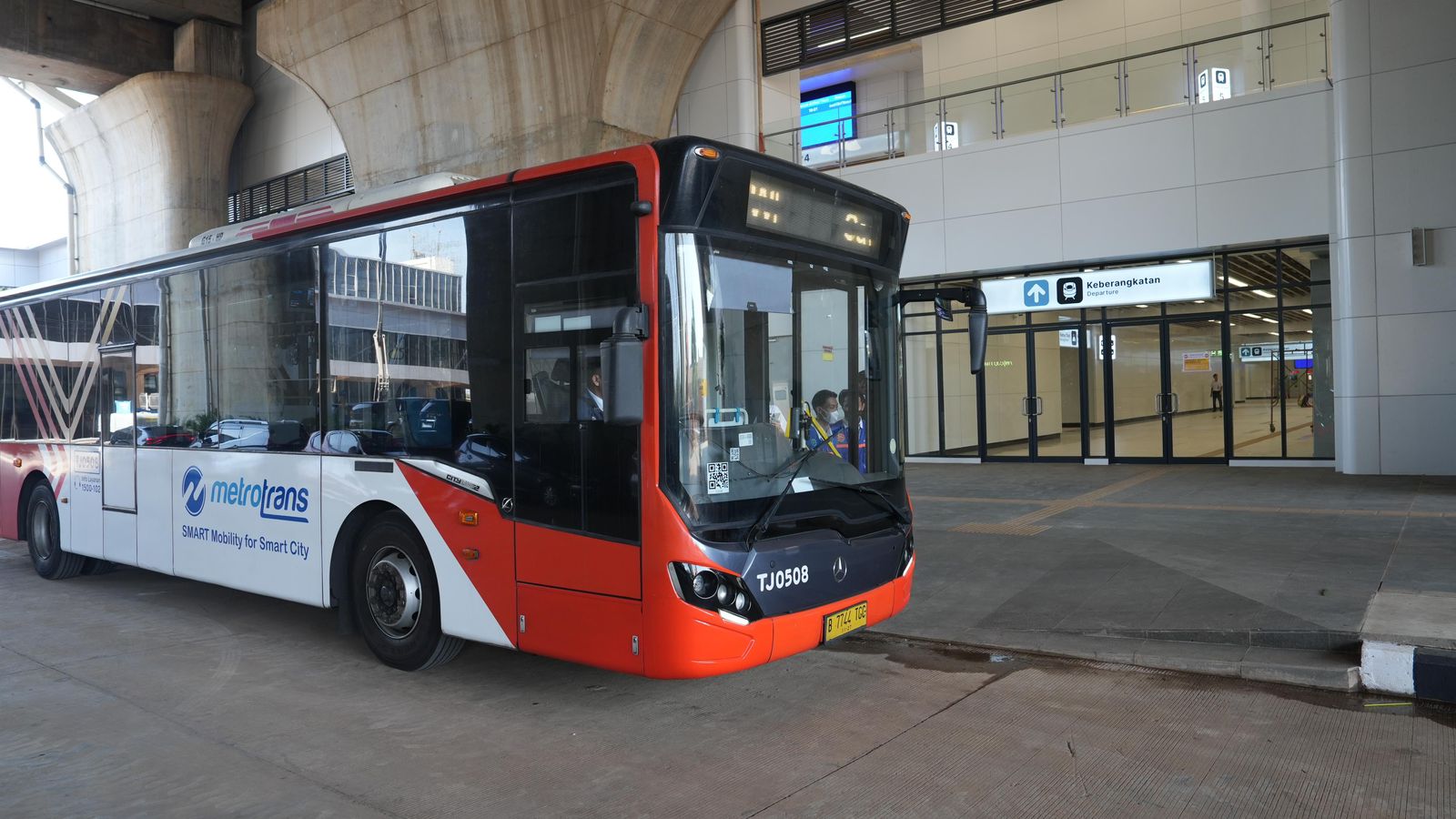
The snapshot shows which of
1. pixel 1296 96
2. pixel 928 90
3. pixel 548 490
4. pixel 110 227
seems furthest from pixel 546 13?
pixel 110 227

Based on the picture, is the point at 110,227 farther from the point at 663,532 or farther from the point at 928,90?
the point at 663,532

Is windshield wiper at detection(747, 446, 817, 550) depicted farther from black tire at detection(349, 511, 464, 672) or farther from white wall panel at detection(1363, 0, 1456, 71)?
white wall panel at detection(1363, 0, 1456, 71)

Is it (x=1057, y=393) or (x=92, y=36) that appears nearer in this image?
(x=1057, y=393)

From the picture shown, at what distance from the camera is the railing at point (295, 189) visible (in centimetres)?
2889

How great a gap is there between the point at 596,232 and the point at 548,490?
1.40m

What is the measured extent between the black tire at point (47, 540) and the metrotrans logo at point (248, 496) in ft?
9.63

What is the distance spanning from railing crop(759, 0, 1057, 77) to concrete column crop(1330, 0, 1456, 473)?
7.00 metres

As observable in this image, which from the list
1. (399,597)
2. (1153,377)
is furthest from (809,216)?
(1153,377)

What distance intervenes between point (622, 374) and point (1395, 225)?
47.6 feet

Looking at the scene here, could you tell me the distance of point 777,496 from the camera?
16.7 feet

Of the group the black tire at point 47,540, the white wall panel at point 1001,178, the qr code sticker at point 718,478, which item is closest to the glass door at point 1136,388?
the white wall panel at point 1001,178

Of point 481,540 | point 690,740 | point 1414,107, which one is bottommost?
point 690,740

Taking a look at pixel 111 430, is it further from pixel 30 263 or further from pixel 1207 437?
pixel 30 263

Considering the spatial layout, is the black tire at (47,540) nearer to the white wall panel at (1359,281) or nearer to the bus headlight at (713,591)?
the bus headlight at (713,591)
